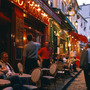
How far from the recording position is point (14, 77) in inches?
190

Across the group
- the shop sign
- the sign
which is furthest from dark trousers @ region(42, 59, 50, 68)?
the shop sign

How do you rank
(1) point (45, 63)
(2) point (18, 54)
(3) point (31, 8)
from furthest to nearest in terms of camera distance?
(3) point (31, 8), (1) point (45, 63), (2) point (18, 54)

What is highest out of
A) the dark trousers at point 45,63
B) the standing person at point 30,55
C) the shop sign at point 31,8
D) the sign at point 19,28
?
the shop sign at point 31,8

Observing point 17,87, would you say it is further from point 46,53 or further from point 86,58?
point 46,53

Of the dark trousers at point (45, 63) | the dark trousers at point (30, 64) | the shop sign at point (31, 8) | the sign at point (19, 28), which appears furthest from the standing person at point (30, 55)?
the dark trousers at point (45, 63)

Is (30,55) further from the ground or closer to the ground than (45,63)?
further from the ground

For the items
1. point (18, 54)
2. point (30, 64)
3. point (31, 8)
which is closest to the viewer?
point (30, 64)

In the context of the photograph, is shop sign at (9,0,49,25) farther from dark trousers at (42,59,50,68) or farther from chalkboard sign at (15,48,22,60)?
dark trousers at (42,59,50,68)

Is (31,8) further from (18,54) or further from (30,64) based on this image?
(30,64)

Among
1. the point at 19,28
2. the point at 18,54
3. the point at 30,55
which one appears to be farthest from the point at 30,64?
the point at 19,28

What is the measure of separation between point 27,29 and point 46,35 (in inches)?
115

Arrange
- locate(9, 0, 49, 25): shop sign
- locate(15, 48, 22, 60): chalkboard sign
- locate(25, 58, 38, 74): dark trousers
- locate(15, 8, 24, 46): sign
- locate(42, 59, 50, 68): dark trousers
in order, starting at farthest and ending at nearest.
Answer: locate(42, 59, 50, 68): dark trousers, locate(15, 48, 22, 60): chalkboard sign, locate(15, 8, 24, 46): sign, locate(9, 0, 49, 25): shop sign, locate(25, 58, 38, 74): dark trousers

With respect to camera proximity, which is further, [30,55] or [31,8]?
[31,8]

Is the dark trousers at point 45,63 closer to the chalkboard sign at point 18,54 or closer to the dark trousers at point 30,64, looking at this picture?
the chalkboard sign at point 18,54
